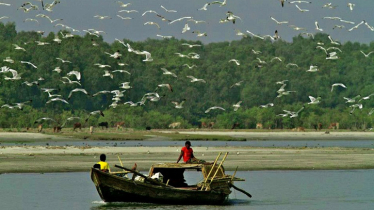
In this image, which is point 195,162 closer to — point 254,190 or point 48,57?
point 254,190

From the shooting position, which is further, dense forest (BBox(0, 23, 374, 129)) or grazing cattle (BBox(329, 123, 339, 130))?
dense forest (BBox(0, 23, 374, 129))

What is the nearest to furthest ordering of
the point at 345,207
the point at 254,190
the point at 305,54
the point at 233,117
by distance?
1. the point at 345,207
2. the point at 254,190
3. the point at 233,117
4. the point at 305,54

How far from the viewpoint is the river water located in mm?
29172

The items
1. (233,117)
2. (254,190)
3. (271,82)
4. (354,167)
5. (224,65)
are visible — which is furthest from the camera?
(224,65)

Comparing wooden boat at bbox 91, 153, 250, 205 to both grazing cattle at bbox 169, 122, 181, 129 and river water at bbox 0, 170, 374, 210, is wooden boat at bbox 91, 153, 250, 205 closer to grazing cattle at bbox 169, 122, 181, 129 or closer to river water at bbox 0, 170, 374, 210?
river water at bbox 0, 170, 374, 210

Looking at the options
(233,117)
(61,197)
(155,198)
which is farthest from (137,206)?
(233,117)

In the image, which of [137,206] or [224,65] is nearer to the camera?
[137,206]

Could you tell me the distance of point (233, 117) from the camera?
335 feet

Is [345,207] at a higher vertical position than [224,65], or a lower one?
lower

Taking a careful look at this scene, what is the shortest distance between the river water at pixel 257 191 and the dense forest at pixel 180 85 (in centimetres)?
4842

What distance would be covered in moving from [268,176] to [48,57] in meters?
79.7

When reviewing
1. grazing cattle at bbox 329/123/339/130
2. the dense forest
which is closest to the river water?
the dense forest

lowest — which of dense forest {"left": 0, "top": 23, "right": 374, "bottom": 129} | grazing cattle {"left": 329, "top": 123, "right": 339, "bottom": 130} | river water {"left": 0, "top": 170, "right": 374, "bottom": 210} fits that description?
river water {"left": 0, "top": 170, "right": 374, "bottom": 210}

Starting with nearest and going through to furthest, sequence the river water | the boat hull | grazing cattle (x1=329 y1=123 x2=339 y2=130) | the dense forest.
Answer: the boat hull
the river water
grazing cattle (x1=329 y1=123 x2=339 y2=130)
the dense forest
